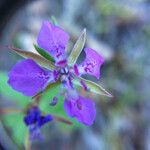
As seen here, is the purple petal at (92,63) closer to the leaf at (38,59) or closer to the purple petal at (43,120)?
the leaf at (38,59)

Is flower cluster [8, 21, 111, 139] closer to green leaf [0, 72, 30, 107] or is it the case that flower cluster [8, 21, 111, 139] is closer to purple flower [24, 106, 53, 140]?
purple flower [24, 106, 53, 140]

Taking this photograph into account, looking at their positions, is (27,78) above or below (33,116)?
above

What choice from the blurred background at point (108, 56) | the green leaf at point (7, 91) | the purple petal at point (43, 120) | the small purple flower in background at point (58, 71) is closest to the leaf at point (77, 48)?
the small purple flower in background at point (58, 71)

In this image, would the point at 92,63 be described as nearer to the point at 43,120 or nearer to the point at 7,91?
the point at 43,120

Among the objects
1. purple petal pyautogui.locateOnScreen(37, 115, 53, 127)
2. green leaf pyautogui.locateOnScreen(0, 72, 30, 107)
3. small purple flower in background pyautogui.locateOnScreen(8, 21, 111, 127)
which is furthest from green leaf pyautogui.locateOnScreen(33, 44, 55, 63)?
green leaf pyautogui.locateOnScreen(0, 72, 30, 107)

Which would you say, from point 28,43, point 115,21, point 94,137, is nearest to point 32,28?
point 28,43

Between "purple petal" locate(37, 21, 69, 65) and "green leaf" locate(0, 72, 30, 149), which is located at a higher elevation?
"purple petal" locate(37, 21, 69, 65)

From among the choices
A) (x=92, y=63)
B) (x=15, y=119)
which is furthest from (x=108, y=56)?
(x=92, y=63)
